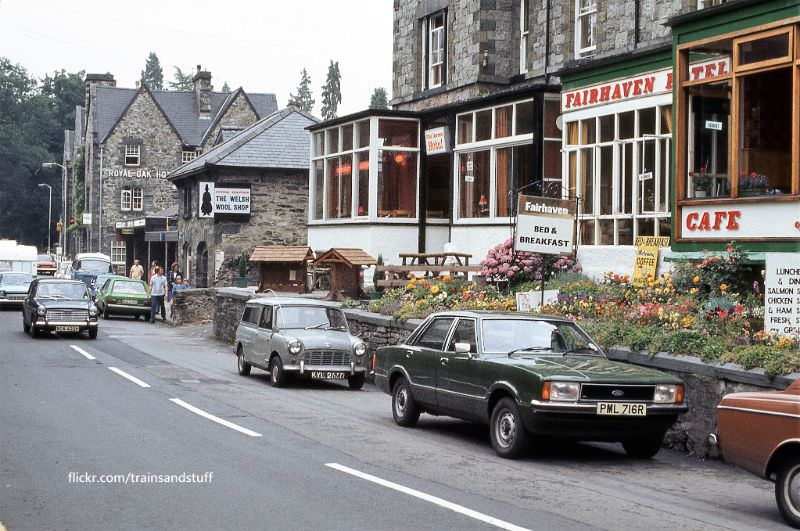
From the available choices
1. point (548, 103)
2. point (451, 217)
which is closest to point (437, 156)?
point (451, 217)

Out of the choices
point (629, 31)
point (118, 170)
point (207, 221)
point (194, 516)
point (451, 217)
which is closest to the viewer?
point (194, 516)

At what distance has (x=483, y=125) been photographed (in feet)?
88.9

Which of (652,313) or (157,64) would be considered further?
(157,64)

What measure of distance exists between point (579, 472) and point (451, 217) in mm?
18491

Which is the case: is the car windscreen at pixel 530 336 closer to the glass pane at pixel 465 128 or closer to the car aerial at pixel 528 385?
the car aerial at pixel 528 385

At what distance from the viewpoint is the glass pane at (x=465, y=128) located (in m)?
27.8

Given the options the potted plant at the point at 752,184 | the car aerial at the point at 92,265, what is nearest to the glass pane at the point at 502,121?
the potted plant at the point at 752,184

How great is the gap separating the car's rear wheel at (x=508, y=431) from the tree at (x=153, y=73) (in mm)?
A: 158640

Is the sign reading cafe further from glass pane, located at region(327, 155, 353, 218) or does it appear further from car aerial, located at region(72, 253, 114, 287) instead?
glass pane, located at region(327, 155, 353, 218)

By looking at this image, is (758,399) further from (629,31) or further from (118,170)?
(118,170)

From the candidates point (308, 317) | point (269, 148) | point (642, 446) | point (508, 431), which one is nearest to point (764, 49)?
point (642, 446)

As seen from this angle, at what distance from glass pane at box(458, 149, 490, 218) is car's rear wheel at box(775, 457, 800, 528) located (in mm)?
19072

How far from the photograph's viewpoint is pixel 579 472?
35.0ft

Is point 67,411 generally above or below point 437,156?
below
